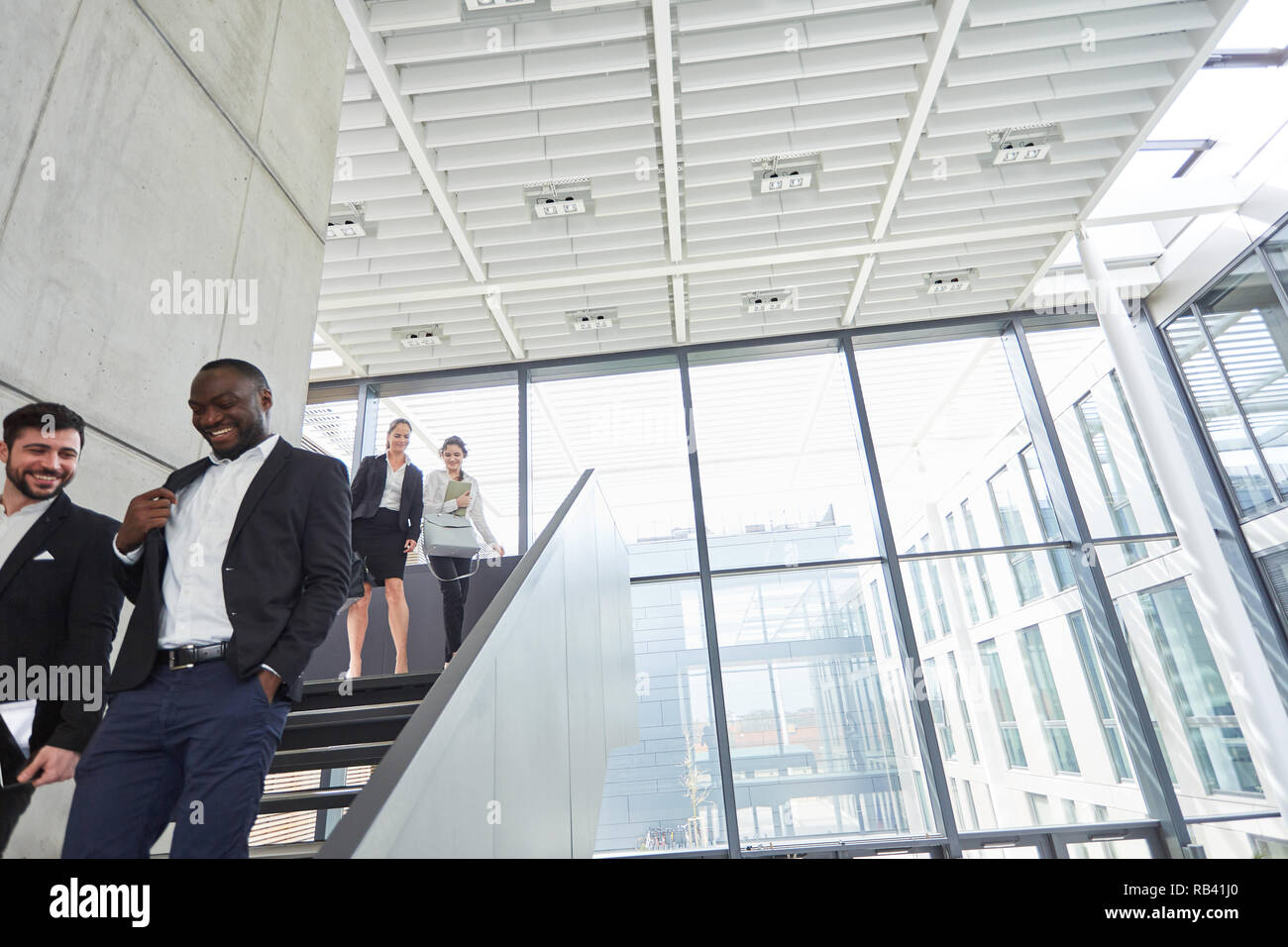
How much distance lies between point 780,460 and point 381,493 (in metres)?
5.01

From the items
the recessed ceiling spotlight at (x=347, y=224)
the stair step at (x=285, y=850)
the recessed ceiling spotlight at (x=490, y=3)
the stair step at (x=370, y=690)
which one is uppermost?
the recessed ceiling spotlight at (x=490, y=3)

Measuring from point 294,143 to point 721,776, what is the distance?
6.15m

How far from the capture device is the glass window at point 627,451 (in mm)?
7941

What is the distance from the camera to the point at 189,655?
60.3 inches

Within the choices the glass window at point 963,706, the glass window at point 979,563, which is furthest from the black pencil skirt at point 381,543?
the glass window at point 979,563

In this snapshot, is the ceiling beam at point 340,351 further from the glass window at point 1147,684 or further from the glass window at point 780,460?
the glass window at point 1147,684

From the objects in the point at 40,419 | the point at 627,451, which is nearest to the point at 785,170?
the point at 627,451

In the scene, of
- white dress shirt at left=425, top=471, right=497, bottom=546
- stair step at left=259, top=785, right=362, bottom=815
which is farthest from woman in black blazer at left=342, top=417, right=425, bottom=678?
stair step at left=259, top=785, right=362, bottom=815

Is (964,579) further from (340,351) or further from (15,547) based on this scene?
(15,547)

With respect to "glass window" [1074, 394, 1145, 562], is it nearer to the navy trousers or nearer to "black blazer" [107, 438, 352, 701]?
"black blazer" [107, 438, 352, 701]

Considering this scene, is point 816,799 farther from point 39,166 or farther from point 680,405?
point 39,166

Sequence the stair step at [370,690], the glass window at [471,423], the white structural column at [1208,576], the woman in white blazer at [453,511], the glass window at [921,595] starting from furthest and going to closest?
the glass window at [471,423], the glass window at [921,595], the white structural column at [1208,576], the woman in white blazer at [453,511], the stair step at [370,690]

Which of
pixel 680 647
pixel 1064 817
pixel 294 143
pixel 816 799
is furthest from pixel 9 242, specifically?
pixel 1064 817

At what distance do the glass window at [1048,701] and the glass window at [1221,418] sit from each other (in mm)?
2441
